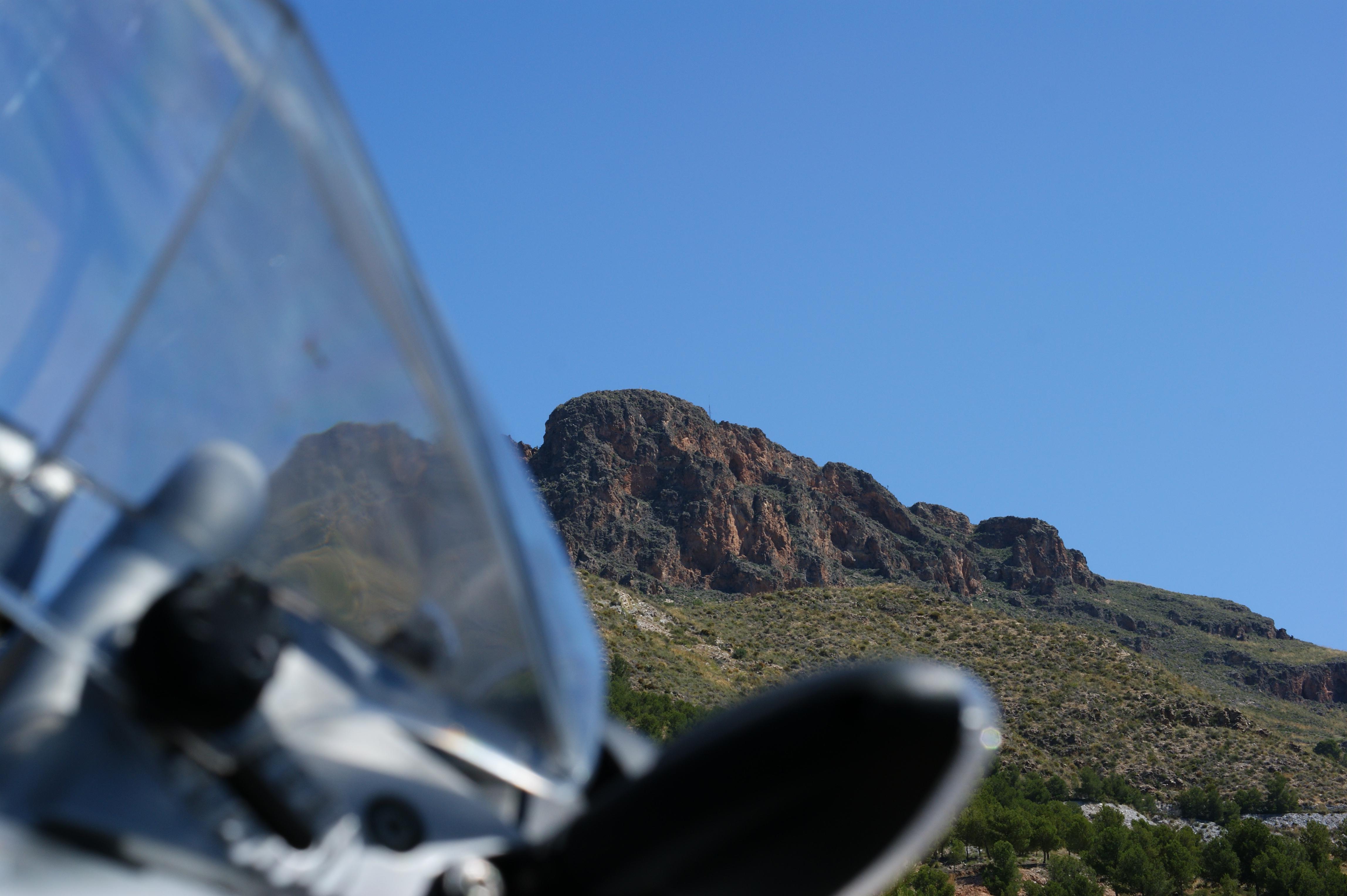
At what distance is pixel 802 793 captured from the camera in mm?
958

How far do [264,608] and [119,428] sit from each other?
0.39m

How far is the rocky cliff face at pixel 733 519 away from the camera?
3888 inches

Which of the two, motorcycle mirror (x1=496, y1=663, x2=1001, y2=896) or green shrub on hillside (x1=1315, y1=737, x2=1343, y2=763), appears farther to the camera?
green shrub on hillside (x1=1315, y1=737, x2=1343, y2=763)

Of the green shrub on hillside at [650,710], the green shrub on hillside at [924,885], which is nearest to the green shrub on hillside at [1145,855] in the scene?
the green shrub on hillside at [924,885]

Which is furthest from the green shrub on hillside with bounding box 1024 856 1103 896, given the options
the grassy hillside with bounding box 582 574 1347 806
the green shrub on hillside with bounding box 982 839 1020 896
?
the grassy hillside with bounding box 582 574 1347 806

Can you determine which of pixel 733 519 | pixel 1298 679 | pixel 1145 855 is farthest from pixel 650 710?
pixel 1298 679

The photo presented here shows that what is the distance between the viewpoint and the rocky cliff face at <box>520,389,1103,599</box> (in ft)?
324

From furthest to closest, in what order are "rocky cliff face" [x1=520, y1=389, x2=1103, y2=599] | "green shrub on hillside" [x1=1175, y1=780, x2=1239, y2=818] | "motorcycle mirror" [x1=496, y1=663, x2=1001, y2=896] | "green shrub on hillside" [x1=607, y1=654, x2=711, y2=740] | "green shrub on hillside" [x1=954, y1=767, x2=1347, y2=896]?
"rocky cliff face" [x1=520, y1=389, x2=1103, y2=599], "green shrub on hillside" [x1=1175, y1=780, x2=1239, y2=818], "green shrub on hillside" [x1=607, y1=654, x2=711, y2=740], "green shrub on hillside" [x1=954, y1=767, x2=1347, y2=896], "motorcycle mirror" [x1=496, y1=663, x2=1001, y2=896]

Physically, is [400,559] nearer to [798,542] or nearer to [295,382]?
[295,382]

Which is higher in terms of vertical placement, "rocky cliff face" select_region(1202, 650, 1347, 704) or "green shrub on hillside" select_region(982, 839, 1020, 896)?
"rocky cliff face" select_region(1202, 650, 1347, 704)

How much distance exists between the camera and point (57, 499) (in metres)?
1.37

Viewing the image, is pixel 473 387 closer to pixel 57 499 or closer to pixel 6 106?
pixel 57 499

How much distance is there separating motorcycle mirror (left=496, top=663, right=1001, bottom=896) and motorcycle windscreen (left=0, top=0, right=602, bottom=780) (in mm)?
305

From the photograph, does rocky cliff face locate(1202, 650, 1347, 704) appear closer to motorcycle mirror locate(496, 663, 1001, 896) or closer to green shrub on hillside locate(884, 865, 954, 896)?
green shrub on hillside locate(884, 865, 954, 896)
